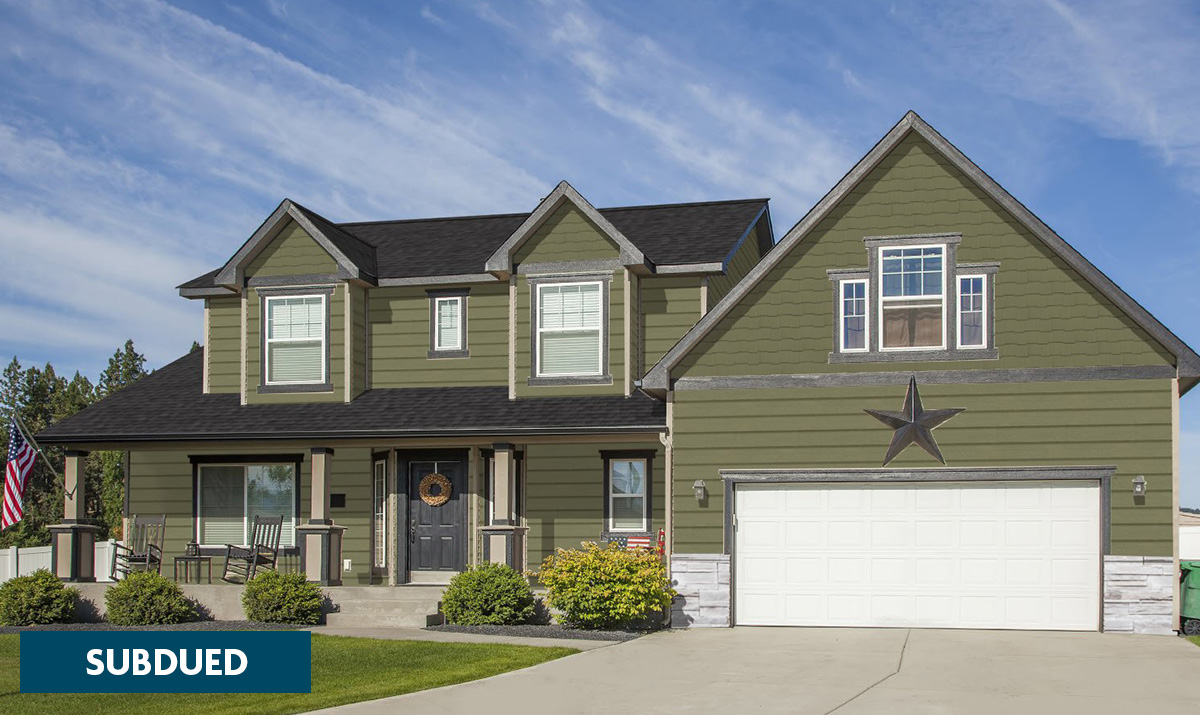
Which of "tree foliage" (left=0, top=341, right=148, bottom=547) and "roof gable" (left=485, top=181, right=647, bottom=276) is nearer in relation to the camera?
"roof gable" (left=485, top=181, right=647, bottom=276)

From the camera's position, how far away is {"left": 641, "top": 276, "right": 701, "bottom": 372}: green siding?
22.4 metres

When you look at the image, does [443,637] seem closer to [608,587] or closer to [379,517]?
[608,587]

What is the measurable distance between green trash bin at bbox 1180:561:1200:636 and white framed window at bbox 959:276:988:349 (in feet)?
13.6

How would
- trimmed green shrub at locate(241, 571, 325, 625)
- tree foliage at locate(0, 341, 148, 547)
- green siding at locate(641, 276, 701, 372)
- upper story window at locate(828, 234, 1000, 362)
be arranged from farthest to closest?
1. tree foliage at locate(0, 341, 148, 547)
2. green siding at locate(641, 276, 701, 372)
3. trimmed green shrub at locate(241, 571, 325, 625)
4. upper story window at locate(828, 234, 1000, 362)

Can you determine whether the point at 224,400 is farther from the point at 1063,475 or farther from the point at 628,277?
the point at 1063,475

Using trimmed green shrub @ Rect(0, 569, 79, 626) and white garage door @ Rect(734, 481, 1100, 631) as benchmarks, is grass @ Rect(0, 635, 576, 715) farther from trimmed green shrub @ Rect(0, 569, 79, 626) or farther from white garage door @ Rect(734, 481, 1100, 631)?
white garage door @ Rect(734, 481, 1100, 631)

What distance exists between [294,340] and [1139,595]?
46.9 feet

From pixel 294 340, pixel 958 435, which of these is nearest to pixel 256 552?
pixel 294 340

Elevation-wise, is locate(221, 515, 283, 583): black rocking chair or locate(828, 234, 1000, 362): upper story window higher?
locate(828, 234, 1000, 362): upper story window

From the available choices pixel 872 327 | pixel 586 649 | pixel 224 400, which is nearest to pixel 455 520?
pixel 224 400

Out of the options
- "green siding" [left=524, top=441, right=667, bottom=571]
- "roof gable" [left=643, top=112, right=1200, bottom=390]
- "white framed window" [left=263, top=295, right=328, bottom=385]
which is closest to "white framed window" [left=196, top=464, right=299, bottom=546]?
"white framed window" [left=263, top=295, right=328, bottom=385]

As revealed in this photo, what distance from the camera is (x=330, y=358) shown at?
2317cm

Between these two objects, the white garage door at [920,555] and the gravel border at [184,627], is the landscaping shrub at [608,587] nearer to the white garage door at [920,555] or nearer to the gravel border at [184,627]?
the white garage door at [920,555]

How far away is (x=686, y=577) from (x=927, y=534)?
347cm
